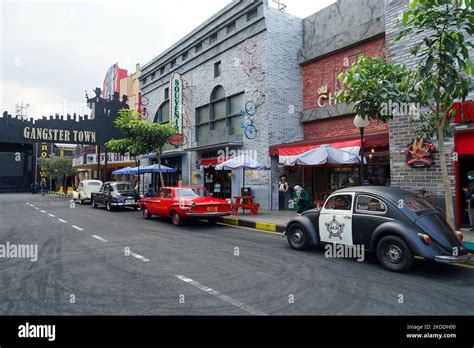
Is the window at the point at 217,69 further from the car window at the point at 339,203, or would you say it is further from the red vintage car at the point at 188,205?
the car window at the point at 339,203

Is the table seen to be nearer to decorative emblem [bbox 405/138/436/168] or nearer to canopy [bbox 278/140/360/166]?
canopy [bbox 278/140/360/166]

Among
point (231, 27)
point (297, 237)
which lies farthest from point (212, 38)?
point (297, 237)

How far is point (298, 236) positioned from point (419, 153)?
201 inches

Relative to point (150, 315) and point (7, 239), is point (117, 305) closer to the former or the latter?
point (150, 315)

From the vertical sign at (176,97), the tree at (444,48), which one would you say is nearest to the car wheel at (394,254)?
the tree at (444,48)

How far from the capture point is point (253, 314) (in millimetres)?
3791

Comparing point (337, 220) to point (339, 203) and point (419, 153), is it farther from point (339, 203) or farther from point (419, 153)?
point (419, 153)

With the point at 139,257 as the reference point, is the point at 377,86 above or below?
above

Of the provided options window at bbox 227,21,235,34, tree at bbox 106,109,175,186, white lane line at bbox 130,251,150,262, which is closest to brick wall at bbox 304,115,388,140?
window at bbox 227,21,235,34

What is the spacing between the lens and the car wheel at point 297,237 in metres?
7.30

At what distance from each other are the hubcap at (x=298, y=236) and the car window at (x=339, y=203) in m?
0.92

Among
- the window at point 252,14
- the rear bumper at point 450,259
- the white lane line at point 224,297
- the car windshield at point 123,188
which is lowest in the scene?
the white lane line at point 224,297

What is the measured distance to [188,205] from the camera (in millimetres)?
11156
